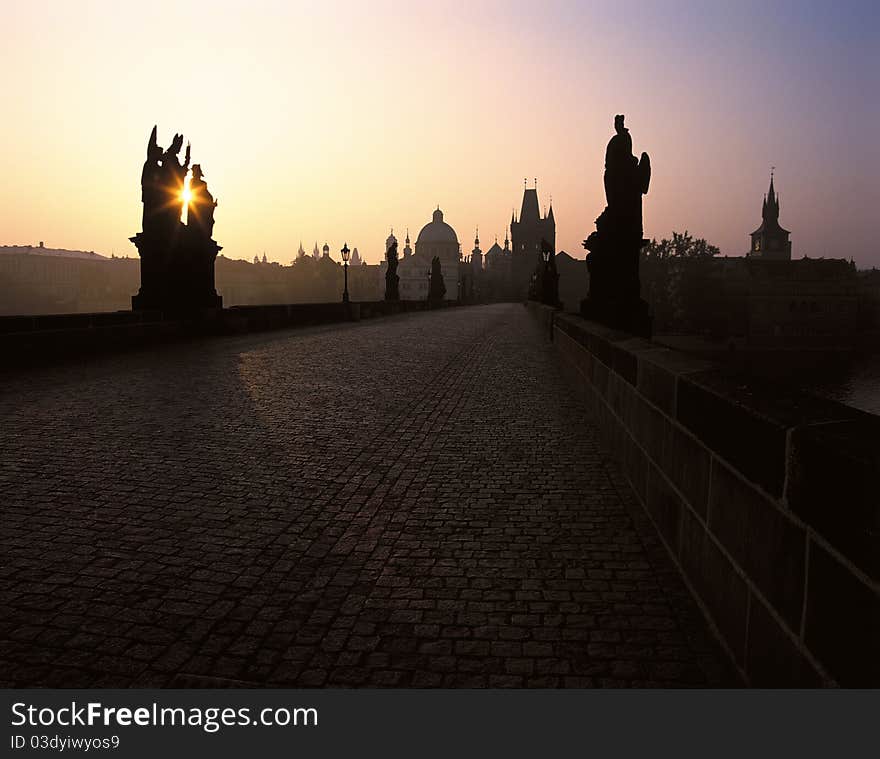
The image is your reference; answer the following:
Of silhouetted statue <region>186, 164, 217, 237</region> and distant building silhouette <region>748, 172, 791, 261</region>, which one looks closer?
silhouetted statue <region>186, 164, 217, 237</region>

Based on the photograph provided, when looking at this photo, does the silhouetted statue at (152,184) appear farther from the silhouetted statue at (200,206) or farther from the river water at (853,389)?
the river water at (853,389)

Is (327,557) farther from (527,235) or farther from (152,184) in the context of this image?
(527,235)

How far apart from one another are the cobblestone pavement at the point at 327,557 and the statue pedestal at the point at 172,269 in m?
12.1

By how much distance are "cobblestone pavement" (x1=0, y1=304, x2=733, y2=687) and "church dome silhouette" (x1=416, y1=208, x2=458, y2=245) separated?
174 meters

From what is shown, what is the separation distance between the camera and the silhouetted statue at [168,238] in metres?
19.3

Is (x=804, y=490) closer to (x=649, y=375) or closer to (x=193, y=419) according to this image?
(x=649, y=375)

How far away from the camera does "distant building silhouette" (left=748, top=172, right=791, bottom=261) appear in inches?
5822

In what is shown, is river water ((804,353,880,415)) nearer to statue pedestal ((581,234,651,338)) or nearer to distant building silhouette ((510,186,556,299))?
statue pedestal ((581,234,651,338))

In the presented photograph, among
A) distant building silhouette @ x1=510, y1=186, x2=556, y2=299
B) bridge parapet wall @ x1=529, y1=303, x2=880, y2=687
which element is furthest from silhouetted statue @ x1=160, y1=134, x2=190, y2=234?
distant building silhouette @ x1=510, y1=186, x2=556, y2=299

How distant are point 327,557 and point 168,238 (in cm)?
1788

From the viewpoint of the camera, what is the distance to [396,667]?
9.46ft

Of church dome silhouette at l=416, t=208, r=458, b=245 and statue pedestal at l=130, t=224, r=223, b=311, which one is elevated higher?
church dome silhouette at l=416, t=208, r=458, b=245

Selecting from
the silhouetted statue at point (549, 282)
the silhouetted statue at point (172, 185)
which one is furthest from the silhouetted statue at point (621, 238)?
the silhouetted statue at point (549, 282)
